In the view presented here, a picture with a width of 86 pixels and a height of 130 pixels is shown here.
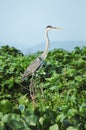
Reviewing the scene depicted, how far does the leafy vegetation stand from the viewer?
371 centimetres

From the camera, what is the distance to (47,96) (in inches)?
362

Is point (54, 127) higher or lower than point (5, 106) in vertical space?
lower

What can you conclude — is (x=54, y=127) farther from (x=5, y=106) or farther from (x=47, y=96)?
(x=47, y=96)

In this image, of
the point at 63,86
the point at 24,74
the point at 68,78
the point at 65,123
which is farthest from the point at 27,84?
the point at 65,123

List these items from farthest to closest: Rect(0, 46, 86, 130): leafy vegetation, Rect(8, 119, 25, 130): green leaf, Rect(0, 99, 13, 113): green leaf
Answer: Rect(0, 99, 13, 113): green leaf, Rect(0, 46, 86, 130): leafy vegetation, Rect(8, 119, 25, 130): green leaf

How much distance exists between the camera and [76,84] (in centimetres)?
930

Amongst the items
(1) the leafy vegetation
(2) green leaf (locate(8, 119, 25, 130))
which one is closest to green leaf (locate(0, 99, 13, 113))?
(1) the leafy vegetation

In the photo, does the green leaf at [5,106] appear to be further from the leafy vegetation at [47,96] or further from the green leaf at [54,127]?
the green leaf at [54,127]

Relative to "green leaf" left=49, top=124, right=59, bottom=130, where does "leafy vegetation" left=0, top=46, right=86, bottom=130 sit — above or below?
below

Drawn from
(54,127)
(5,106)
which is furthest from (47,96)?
(54,127)

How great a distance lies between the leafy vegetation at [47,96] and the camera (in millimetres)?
3709

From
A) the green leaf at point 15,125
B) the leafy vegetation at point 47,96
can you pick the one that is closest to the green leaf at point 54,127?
the leafy vegetation at point 47,96

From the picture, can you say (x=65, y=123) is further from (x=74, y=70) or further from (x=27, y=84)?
(x=27, y=84)

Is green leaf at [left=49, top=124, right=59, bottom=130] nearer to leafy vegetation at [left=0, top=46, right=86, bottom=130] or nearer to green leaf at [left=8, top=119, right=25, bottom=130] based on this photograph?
leafy vegetation at [left=0, top=46, right=86, bottom=130]
